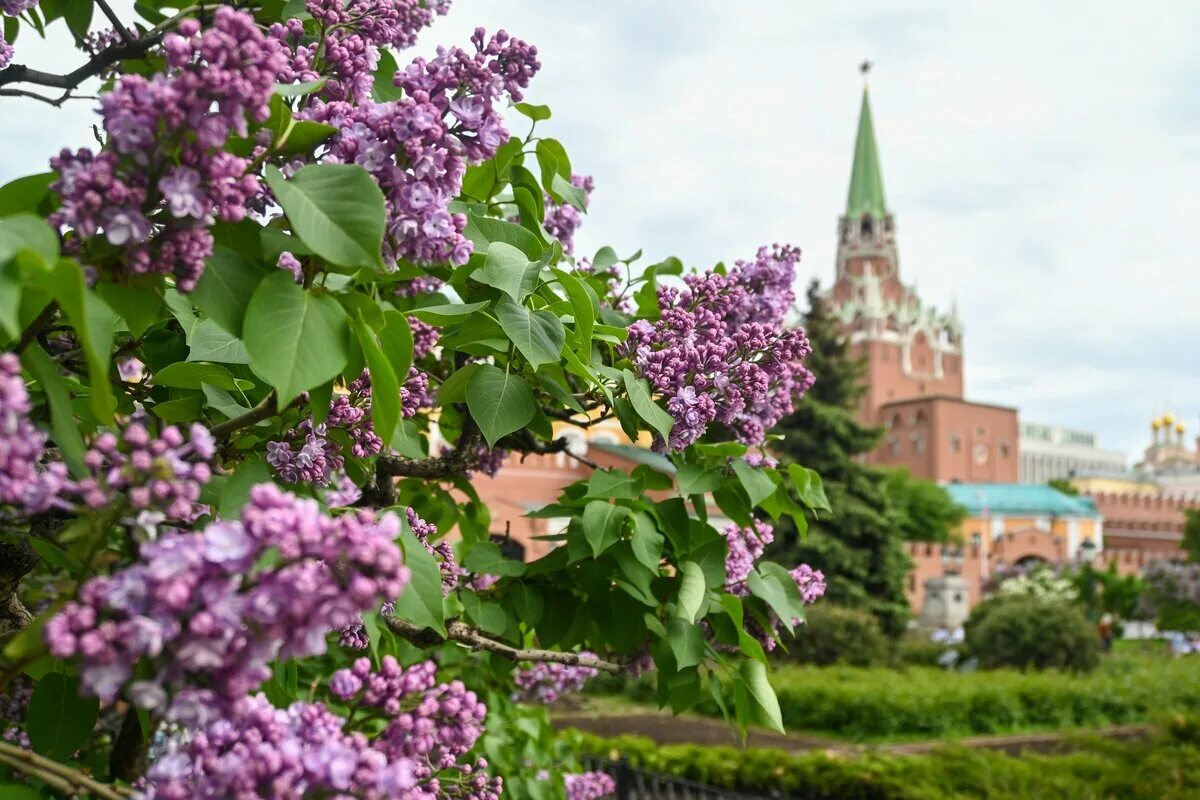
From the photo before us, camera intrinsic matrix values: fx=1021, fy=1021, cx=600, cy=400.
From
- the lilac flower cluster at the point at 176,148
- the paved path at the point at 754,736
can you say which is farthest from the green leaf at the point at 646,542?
the paved path at the point at 754,736

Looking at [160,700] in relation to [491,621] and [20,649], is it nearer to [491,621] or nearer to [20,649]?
[20,649]

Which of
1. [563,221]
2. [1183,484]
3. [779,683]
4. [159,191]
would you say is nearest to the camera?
[159,191]

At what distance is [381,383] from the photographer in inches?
44.3

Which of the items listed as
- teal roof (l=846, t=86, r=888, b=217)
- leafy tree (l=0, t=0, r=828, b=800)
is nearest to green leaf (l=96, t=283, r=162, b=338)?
leafy tree (l=0, t=0, r=828, b=800)

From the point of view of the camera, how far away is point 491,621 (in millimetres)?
2281

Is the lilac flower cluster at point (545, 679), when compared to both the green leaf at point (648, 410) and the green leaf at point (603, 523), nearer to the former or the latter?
the green leaf at point (603, 523)

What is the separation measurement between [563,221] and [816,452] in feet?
86.8

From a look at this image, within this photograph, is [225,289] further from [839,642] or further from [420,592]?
[839,642]

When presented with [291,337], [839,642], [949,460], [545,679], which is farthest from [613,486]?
[949,460]

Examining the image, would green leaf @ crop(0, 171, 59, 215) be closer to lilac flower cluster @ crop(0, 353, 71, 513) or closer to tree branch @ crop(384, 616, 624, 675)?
lilac flower cluster @ crop(0, 353, 71, 513)

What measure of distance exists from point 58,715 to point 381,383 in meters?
0.74

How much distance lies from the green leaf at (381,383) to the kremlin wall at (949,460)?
20.2 meters

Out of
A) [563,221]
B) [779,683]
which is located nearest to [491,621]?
[563,221]

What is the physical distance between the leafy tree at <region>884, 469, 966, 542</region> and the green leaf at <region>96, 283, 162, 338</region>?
54662 mm
